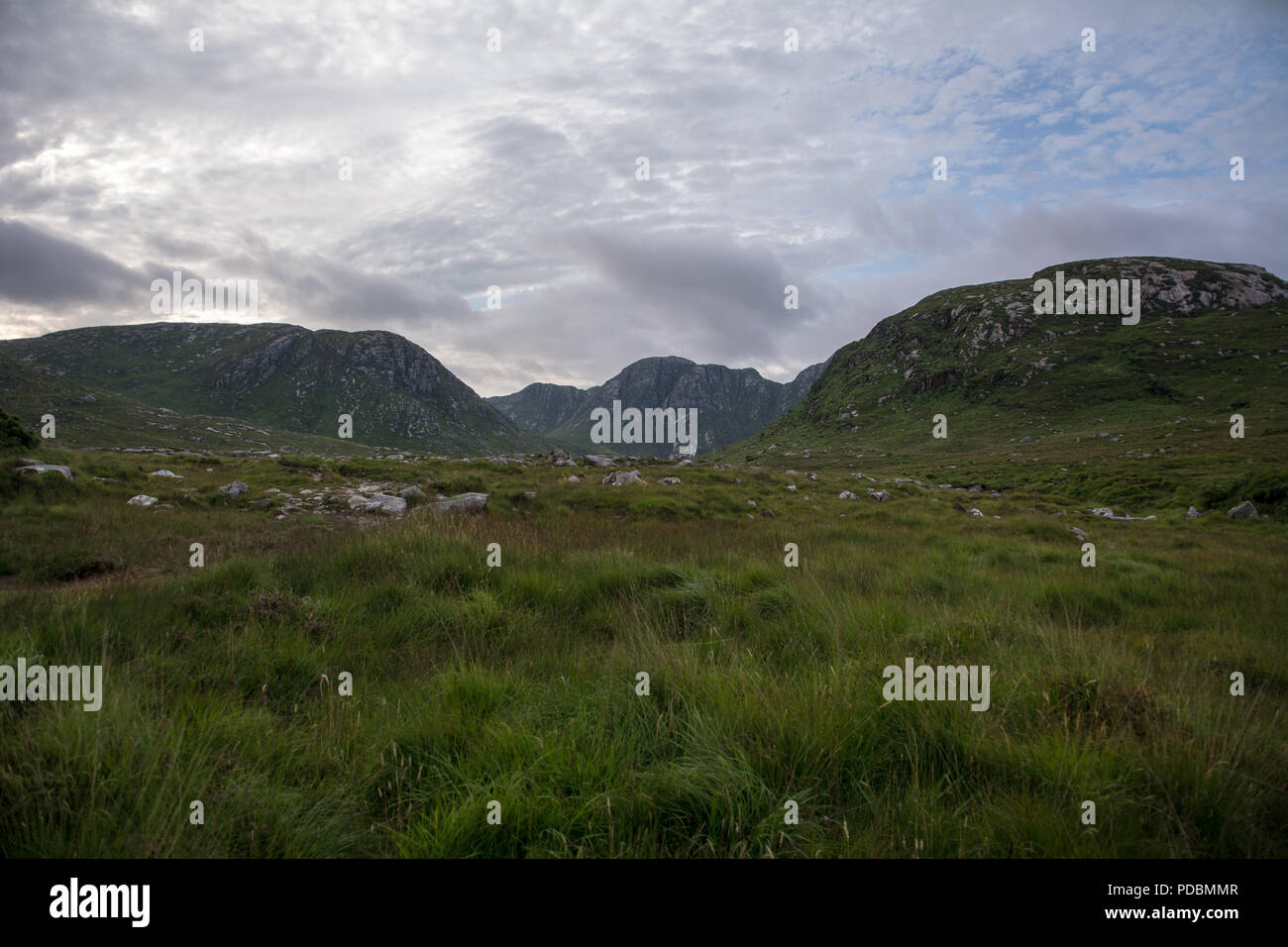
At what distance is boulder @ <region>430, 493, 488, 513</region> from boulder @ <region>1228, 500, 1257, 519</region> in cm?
2497

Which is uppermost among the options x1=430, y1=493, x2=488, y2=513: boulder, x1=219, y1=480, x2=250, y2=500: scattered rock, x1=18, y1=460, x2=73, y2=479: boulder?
x1=18, y1=460, x2=73, y2=479: boulder

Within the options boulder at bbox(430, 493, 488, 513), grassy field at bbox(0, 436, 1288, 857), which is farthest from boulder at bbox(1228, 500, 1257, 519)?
boulder at bbox(430, 493, 488, 513)

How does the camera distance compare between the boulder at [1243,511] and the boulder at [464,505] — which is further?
the boulder at [1243,511]

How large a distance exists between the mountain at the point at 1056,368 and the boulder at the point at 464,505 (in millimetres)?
58299

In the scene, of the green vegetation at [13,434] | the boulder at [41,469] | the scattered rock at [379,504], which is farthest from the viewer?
the green vegetation at [13,434]

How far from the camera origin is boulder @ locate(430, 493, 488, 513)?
36.6 feet

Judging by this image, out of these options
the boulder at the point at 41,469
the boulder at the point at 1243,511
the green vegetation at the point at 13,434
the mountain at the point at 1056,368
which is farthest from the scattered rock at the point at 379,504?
the mountain at the point at 1056,368

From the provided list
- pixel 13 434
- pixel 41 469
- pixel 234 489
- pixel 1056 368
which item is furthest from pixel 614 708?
pixel 1056 368

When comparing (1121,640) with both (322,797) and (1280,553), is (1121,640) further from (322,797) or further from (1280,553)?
(1280,553)

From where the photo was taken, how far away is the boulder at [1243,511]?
16.8 m

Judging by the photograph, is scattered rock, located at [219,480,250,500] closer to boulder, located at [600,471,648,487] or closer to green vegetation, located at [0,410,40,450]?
green vegetation, located at [0,410,40,450]

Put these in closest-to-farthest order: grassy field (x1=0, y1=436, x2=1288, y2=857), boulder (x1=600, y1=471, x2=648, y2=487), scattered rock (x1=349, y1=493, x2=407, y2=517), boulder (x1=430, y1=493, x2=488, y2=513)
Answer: grassy field (x1=0, y1=436, x2=1288, y2=857)
boulder (x1=430, y1=493, x2=488, y2=513)
scattered rock (x1=349, y1=493, x2=407, y2=517)
boulder (x1=600, y1=471, x2=648, y2=487)

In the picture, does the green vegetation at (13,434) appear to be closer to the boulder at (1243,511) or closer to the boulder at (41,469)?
the boulder at (41,469)

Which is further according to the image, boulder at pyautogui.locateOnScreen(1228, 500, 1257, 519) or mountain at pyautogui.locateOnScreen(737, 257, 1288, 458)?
mountain at pyautogui.locateOnScreen(737, 257, 1288, 458)
